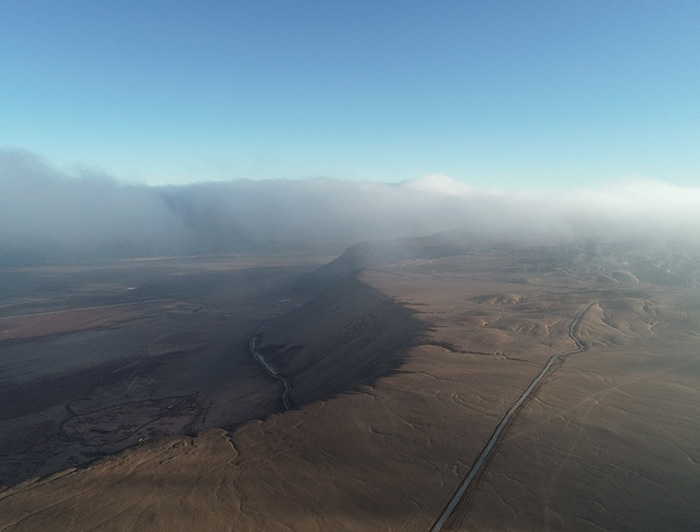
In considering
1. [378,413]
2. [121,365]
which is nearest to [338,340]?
[378,413]

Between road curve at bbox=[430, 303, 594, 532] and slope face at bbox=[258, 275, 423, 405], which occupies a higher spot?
road curve at bbox=[430, 303, 594, 532]

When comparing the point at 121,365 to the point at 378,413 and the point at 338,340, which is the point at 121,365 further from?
the point at 378,413

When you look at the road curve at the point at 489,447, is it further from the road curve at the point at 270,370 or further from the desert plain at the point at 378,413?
the road curve at the point at 270,370

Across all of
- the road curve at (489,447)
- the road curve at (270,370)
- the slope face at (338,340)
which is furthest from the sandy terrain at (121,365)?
the road curve at (489,447)

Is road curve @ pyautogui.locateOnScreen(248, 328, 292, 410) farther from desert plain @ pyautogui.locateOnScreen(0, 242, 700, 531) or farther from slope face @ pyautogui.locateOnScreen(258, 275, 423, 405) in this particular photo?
desert plain @ pyautogui.locateOnScreen(0, 242, 700, 531)

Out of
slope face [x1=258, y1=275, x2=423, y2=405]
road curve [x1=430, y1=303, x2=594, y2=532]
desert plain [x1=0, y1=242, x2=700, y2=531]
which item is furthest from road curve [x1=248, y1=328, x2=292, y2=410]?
road curve [x1=430, y1=303, x2=594, y2=532]

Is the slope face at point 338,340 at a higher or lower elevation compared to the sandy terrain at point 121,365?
higher
